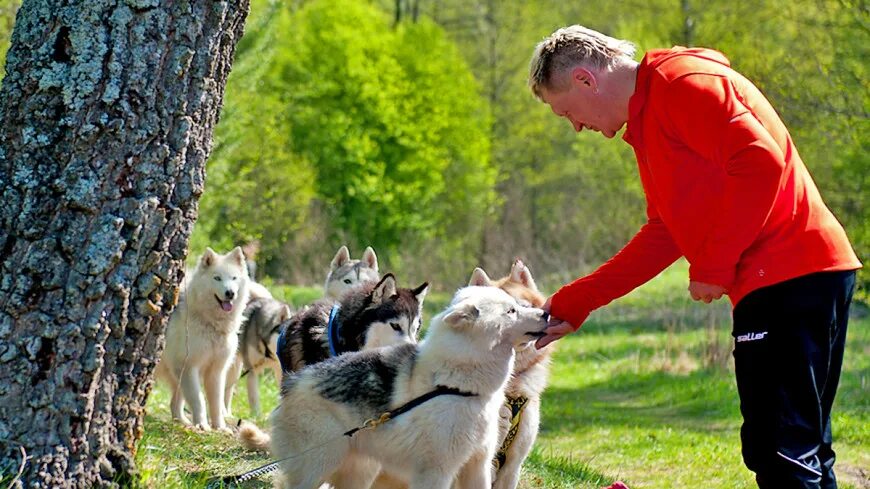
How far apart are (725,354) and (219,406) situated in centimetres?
801

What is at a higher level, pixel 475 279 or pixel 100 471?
pixel 475 279

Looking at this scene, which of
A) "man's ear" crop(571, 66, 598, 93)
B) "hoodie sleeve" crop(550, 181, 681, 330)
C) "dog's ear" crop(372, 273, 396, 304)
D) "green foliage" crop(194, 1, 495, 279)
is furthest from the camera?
"green foliage" crop(194, 1, 495, 279)

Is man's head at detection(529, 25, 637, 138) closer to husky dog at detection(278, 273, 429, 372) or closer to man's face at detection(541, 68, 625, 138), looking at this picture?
man's face at detection(541, 68, 625, 138)

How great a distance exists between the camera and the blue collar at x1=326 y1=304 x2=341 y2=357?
6.86m

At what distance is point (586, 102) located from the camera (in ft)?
14.2

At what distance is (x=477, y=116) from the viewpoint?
124 feet

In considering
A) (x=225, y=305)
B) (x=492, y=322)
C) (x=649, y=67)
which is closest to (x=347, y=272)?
(x=225, y=305)

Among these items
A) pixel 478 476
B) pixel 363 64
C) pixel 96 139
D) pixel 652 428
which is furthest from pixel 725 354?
pixel 363 64

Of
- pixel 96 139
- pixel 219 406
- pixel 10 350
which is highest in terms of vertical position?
pixel 96 139

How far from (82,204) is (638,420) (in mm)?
8776

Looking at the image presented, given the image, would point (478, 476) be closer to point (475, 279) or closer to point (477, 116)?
point (475, 279)

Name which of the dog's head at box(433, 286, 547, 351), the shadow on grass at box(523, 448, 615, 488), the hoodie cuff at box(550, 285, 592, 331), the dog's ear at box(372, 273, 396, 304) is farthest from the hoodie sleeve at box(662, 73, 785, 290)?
the dog's ear at box(372, 273, 396, 304)

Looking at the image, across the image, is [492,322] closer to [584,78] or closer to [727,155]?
[584,78]

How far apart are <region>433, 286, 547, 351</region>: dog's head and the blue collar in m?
1.81
